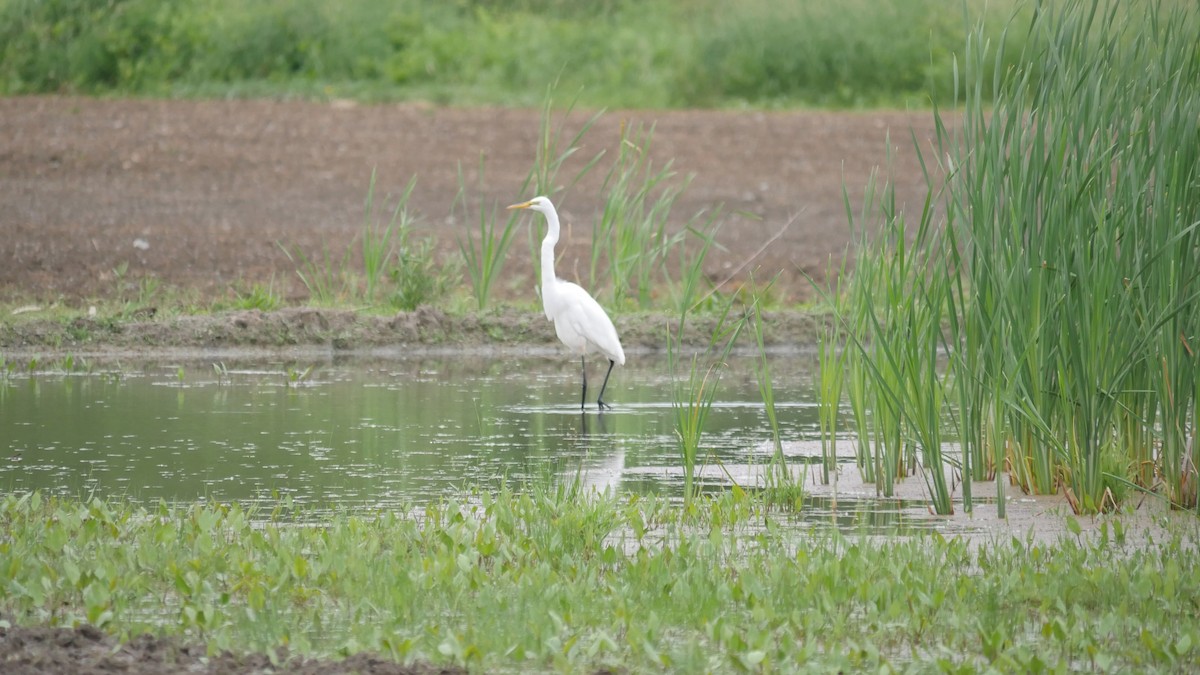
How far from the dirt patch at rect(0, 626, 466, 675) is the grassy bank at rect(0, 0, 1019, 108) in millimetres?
18696

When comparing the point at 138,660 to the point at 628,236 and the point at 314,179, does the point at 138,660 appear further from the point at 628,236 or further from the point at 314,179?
the point at 314,179

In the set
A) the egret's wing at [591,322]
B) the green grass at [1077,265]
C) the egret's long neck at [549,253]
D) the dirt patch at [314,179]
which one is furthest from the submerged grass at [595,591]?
the dirt patch at [314,179]

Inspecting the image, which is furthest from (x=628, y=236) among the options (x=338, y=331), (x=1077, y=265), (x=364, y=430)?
(x=1077, y=265)

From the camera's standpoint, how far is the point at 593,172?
1752cm

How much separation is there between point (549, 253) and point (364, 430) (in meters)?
2.55

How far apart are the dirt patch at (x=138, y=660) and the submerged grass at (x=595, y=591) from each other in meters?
0.07

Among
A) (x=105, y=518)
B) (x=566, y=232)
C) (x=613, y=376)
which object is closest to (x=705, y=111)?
(x=566, y=232)

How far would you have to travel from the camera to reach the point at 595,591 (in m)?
4.50

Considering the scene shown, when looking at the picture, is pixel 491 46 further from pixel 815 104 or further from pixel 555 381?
pixel 555 381

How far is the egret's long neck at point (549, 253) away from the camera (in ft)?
32.2

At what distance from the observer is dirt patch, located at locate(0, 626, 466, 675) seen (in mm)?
3717

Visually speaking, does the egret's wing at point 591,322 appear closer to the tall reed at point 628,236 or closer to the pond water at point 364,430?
the pond water at point 364,430

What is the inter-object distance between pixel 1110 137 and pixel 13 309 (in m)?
7.59

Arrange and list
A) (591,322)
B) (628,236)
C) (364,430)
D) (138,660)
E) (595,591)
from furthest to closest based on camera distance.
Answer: (628,236), (591,322), (364,430), (595,591), (138,660)
